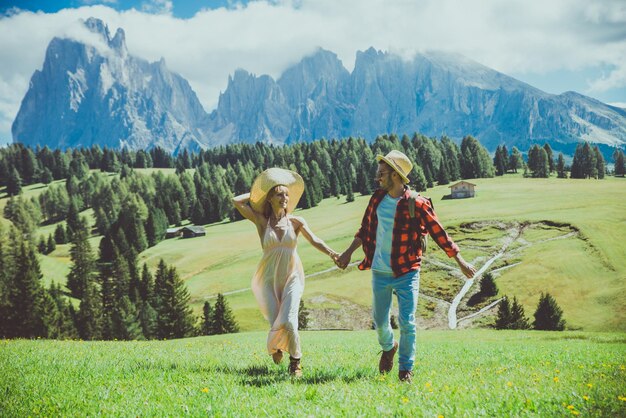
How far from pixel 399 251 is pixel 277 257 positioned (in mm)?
2436

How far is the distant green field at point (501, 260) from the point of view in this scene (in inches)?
2088

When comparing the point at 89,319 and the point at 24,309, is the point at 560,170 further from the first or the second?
the point at 24,309

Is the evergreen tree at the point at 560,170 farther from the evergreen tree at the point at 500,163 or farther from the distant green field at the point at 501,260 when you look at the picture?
the distant green field at the point at 501,260

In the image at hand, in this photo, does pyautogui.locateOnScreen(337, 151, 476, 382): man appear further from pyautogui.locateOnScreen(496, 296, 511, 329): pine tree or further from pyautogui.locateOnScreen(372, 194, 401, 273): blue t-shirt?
pyautogui.locateOnScreen(496, 296, 511, 329): pine tree

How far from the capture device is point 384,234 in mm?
8016

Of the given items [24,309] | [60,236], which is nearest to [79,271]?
[24,309]

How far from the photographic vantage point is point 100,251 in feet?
380

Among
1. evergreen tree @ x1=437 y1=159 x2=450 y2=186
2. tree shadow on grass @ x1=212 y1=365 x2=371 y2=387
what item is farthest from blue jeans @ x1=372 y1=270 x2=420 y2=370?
evergreen tree @ x1=437 y1=159 x2=450 y2=186

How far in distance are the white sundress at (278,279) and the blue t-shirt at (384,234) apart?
164 centimetres

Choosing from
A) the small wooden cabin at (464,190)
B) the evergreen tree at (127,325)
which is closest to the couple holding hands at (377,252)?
the evergreen tree at (127,325)

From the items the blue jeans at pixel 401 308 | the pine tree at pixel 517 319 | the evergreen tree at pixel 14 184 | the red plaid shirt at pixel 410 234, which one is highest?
the evergreen tree at pixel 14 184

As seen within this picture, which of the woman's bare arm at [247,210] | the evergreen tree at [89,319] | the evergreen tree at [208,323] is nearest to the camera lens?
the woman's bare arm at [247,210]

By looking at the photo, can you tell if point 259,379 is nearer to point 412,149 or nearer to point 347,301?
point 347,301

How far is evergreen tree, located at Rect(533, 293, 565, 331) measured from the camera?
147 feet
